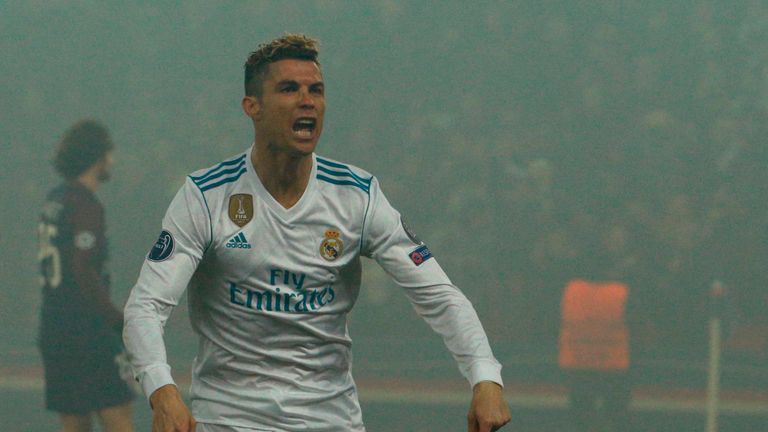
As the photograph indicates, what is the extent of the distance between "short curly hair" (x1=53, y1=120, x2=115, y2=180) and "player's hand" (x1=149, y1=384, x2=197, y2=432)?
124 inches

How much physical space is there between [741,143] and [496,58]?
2.17m

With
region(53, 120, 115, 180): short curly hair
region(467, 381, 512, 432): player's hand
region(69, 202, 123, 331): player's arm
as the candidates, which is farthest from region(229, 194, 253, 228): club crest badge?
region(53, 120, 115, 180): short curly hair

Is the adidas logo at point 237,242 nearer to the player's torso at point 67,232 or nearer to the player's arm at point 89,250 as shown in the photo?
the player's arm at point 89,250

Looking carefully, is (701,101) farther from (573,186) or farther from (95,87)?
(95,87)

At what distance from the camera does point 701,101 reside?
35.0ft

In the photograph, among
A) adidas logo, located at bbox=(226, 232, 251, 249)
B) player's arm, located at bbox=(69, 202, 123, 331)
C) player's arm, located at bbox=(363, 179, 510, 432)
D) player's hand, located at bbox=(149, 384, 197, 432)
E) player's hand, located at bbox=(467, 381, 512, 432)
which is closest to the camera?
player's hand, located at bbox=(149, 384, 197, 432)

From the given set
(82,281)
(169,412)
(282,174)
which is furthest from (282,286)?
(82,281)

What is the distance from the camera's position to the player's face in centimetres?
286

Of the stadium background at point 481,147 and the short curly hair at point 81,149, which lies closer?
the short curly hair at point 81,149

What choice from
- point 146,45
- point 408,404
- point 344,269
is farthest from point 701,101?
point 344,269

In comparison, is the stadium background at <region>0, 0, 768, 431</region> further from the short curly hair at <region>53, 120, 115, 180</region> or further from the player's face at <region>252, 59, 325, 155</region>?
the player's face at <region>252, 59, 325, 155</region>

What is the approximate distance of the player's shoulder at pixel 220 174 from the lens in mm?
2855

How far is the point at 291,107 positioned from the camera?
9.41 feet

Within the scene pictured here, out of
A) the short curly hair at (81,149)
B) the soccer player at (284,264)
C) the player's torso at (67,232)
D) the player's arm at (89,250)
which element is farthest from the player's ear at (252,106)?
the short curly hair at (81,149)
